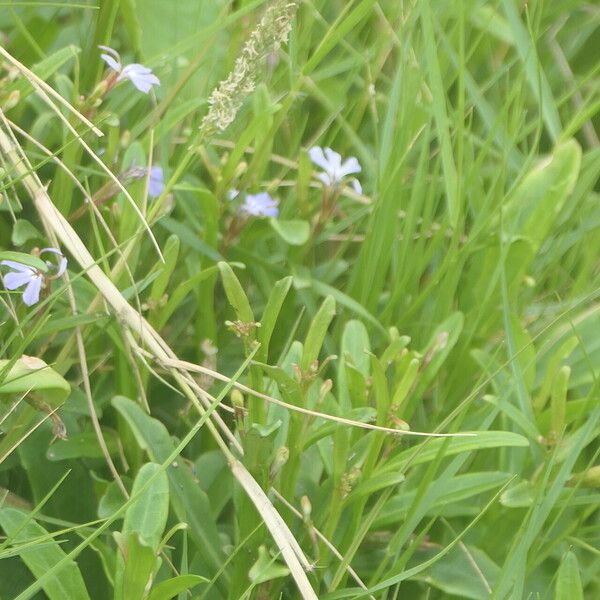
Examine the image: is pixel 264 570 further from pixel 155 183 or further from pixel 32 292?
pixel 155 183

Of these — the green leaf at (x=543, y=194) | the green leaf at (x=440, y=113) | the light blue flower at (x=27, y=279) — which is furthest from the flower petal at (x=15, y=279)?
the green leaf at (x=543, y=194)

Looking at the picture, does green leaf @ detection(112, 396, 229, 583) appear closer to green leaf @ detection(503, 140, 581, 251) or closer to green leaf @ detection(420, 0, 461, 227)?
green leaf @ detection(420, 0, 461, 227)

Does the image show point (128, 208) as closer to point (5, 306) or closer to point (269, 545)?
point (5, 306)

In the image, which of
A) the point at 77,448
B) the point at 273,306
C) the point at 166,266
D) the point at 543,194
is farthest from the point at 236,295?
the point at 543,194

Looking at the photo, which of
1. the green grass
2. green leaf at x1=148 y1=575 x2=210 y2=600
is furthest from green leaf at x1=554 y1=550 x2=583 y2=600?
green leaf at x1=148 y1=575 x2=210 y2=600

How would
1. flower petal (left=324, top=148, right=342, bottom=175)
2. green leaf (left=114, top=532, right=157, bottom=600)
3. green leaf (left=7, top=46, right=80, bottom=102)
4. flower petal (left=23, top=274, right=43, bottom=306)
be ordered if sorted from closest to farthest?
green leaf (left=114, top=532, right=157, bottom=600)
flower petal (left=23, top=274, right=43, bottom=306)
green leaf (left=7, top=46, right=80, bottom=102)
flower petal (left=324, top=148, right=342, bottom=175)

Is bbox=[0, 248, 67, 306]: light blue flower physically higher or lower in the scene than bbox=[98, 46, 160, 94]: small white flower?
lower

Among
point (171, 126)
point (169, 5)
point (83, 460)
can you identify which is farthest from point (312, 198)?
point (83, 460)

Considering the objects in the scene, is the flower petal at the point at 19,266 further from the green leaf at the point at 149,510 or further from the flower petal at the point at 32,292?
the green leaf at the point at 149,510
